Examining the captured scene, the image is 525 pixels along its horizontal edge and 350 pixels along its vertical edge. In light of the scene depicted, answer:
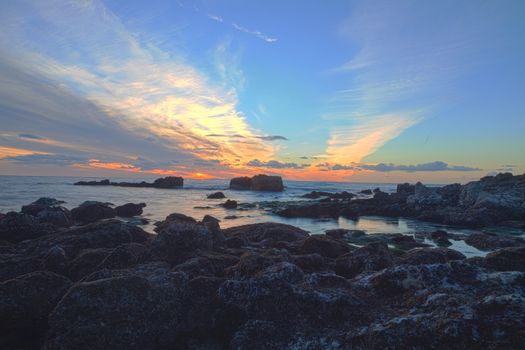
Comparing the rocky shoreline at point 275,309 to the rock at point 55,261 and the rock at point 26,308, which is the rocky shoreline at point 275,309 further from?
the rock at point 55,261

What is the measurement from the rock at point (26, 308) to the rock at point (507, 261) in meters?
9.06

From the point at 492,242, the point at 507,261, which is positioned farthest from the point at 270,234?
the point at 492,242

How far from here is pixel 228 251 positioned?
36.0 feet

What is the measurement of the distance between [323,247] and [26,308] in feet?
27.9

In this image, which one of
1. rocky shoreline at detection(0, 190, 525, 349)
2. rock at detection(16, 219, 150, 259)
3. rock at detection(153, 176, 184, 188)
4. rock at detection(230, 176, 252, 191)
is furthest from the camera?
rock at detection(230, 176, 252, 191)

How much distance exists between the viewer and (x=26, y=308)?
18.4 ft

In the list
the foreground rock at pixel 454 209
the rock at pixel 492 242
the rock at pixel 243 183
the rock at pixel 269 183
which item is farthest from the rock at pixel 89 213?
the rock at pixel 243 183

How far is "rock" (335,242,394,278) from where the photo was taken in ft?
27.1

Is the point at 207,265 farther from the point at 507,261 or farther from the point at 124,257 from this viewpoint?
the point at 507,261

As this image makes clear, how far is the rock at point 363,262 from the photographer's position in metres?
8.27

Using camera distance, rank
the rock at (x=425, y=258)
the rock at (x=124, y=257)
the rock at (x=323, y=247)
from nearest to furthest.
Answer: the rock at (x=124, y=257) < the rock at (x=425, y=258) < the rock at (x=323, y=247)

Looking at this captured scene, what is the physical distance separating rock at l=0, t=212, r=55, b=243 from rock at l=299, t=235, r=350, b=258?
1109 centimetres

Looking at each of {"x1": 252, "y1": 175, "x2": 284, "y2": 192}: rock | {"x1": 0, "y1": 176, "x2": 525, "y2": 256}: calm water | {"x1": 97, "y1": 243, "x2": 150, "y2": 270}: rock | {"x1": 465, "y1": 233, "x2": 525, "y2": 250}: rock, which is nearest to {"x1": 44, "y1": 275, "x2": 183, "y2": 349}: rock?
{"x1": 97, "y1": 243, "x2": 150, "y2": 270}: rock

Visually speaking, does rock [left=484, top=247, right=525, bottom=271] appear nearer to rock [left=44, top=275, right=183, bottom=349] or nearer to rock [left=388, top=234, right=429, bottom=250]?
rock [left=44, top=275, right=183, bottom=349]
